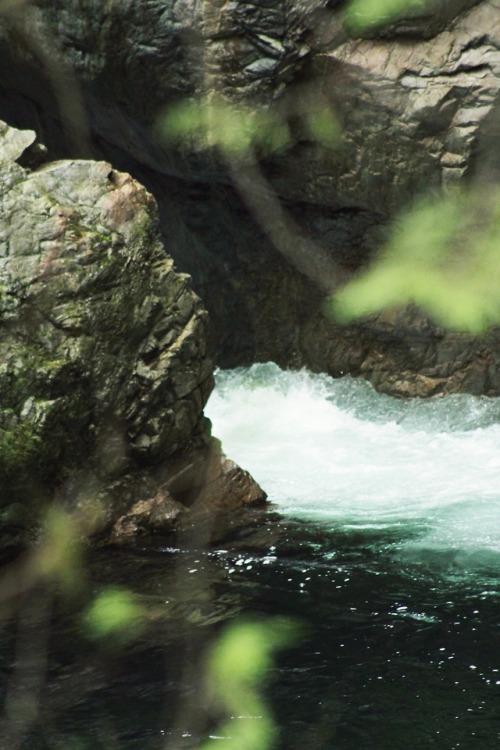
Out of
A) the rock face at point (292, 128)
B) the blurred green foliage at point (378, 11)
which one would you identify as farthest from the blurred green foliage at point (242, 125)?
the blurred green foliage at point (378, 11)

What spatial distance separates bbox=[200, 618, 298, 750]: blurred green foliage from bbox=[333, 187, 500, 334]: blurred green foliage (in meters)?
4.00

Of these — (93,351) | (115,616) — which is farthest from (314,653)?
(93,351)

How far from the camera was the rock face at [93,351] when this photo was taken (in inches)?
196

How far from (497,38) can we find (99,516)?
14.0ft

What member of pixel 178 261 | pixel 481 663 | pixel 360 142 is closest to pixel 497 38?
pixel 360 142

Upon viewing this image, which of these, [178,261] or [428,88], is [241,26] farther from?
[178,261]

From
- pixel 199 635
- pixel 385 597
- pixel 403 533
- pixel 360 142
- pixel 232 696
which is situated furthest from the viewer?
pixel 360 142

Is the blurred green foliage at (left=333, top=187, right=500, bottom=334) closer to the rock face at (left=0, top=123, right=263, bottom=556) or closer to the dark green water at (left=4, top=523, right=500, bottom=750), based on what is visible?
the rock face at (left=0, top=123, right=263, bottom=556)

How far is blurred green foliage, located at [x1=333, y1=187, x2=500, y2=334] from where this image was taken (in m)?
7.32

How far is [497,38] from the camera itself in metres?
6.85

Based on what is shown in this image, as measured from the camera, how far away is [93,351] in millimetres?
5129

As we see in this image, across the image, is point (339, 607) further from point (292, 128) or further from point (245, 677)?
point (292, 128)

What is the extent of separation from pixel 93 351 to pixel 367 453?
7.99 feet

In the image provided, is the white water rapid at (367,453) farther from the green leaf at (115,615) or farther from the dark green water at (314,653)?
the green leaf at (115,615)
